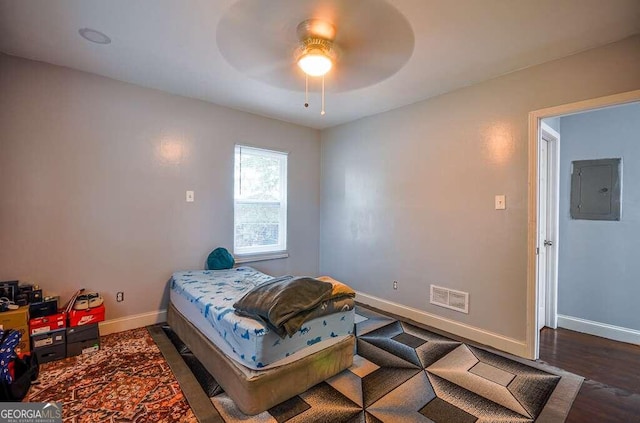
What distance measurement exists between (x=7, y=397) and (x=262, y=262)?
256 centimetres

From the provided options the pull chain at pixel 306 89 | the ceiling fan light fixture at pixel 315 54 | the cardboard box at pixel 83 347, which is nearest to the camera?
the ceiling fan light fixture at pixel 315 54

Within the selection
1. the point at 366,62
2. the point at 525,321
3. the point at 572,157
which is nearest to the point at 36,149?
the point at 366,62

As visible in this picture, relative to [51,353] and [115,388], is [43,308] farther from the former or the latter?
[115,388]

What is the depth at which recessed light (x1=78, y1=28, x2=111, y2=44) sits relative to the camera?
2160 mm

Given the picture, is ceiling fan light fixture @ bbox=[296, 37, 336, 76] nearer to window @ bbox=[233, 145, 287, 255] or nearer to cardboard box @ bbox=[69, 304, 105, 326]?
window @ bbox=[233, 145, 287, 255]

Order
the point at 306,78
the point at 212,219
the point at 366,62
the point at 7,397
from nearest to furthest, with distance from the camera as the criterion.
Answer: the point at 7,397 < the point at 366,62 < the point at 306,78 < the point at 212,219

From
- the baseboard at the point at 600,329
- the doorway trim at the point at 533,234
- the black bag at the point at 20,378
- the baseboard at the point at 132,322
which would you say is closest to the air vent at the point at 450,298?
the doorway trim at the point at 533,234

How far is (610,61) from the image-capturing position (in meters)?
2.21

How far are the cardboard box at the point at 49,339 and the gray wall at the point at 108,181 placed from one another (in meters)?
0.47

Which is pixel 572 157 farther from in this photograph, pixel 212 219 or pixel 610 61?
pixel 212 219

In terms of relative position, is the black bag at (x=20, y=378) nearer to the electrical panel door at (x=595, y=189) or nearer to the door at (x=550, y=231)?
the door at (x=550, y=231)

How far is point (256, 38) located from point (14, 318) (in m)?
2.79

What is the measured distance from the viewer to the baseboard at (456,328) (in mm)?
2654

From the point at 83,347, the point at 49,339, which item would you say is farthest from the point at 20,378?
the point at 83,347
